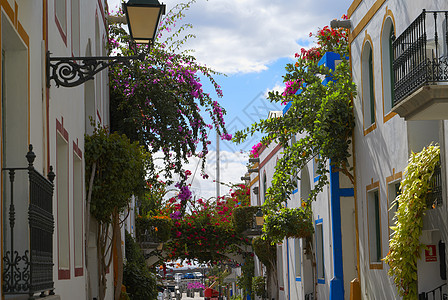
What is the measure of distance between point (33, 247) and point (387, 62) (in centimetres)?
927

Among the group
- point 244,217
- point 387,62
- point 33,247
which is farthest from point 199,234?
point 33,247

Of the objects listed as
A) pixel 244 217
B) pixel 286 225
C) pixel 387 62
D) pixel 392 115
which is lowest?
pixel 286 225

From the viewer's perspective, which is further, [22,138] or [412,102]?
[412,102]

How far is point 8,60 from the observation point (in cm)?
713

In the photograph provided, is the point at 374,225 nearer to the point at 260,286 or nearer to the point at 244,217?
the point at 244,217

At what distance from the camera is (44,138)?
8.18 m

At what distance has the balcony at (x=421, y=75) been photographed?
8938mm

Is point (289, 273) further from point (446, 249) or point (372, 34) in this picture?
point (446, 249)

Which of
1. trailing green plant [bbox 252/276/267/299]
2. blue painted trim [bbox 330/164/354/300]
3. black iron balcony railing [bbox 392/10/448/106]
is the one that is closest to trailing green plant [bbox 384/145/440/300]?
black iron balcony railing [bbox 392/10/448/106]

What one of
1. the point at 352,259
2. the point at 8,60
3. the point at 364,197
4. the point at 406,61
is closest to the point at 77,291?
the point at 8,60

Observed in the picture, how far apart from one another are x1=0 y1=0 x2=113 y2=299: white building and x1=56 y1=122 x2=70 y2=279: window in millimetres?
13

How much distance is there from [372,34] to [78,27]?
5.84 meters

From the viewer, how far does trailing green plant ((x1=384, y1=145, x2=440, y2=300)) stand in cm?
1137

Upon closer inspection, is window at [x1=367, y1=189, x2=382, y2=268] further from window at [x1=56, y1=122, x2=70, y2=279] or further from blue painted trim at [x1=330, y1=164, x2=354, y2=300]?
window at [x1=56, y1=122, x2=70, y2=279]
